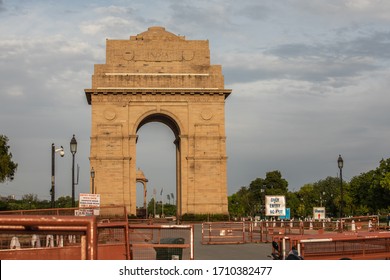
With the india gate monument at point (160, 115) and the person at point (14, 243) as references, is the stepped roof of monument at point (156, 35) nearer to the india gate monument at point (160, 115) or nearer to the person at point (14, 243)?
the india gate monument at point (160, 115)

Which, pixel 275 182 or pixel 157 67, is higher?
pixel 157 67

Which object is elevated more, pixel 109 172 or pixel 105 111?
pixel 105 111

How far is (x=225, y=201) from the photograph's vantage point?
58.9 m

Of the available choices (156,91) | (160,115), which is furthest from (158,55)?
(160,115)

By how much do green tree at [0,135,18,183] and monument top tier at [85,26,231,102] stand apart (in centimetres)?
936

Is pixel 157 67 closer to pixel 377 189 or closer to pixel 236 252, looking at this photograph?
pixel 377 189

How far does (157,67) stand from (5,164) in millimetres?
16872

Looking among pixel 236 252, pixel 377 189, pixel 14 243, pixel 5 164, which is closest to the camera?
pixel 14 243

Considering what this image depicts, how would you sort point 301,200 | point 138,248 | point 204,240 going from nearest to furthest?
1. point 138,248
2. point 204,240
3. point 301,200

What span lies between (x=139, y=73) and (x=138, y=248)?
48387 mm

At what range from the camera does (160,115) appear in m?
60.9
